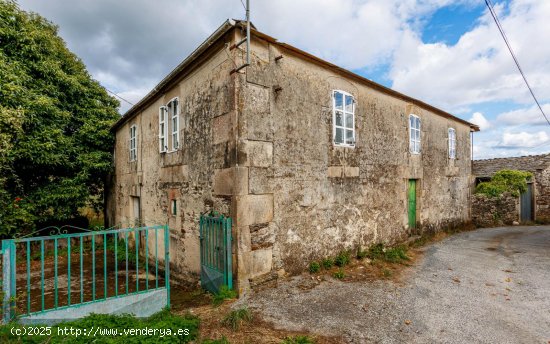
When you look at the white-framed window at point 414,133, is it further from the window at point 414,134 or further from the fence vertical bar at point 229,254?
the fence vertical bar at point 229,254

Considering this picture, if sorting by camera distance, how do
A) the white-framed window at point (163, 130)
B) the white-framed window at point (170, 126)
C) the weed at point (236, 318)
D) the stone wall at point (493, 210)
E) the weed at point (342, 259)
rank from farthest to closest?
1. the stone wall at point (493, 210)
2. the white-framed window at point (163, 130)
3. the white-framed window at point (170, 126)
4. the weed at point (342, 259)
5. the weed at point (236, 318)

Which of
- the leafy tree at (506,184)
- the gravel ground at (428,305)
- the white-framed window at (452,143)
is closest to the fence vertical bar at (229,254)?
the gravel ground at (428,305)

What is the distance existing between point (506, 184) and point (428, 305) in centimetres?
1325

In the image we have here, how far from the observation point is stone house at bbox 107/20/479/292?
505 centimetres

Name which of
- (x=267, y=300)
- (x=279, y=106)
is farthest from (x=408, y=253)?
(x=279, y=106)

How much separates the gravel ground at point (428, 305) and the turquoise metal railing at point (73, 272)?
214cm

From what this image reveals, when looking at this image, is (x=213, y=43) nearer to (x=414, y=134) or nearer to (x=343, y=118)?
(x=343, y=118)

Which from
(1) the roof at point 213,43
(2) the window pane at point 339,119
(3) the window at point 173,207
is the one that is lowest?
(3) the window at point 173,207

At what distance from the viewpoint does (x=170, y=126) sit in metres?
7.32

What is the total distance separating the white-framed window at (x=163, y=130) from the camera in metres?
7.42

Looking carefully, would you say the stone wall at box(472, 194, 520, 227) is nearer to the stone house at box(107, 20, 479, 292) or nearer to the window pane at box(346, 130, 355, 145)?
the stone house at box(107, 20, 479, 292)

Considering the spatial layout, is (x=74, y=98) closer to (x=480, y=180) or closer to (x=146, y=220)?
(x=146, y=220)

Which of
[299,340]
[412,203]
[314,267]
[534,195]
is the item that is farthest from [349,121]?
[534,195]

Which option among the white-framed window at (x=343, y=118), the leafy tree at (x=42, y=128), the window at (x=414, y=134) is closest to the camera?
the white-framed window at (x=343, y=118)
